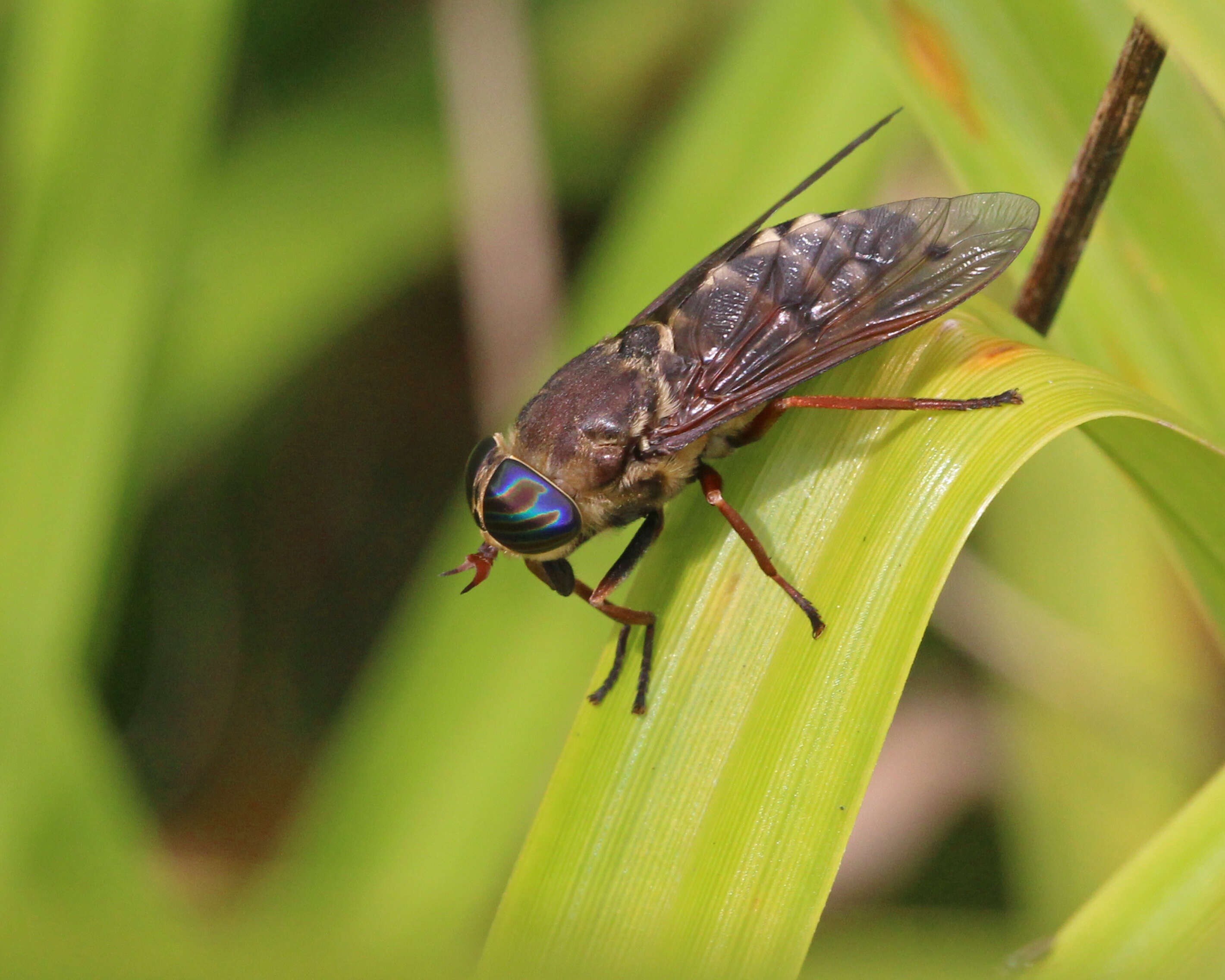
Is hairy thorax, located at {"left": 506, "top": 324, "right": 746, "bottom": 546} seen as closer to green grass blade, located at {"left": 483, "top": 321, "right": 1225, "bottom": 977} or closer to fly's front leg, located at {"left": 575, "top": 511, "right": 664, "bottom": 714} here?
fly's front leg, located at {"left": 575, "top": 511, "right": 664, "bottom": 714}

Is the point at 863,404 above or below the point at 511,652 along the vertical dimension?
above

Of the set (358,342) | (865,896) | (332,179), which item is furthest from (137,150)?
(865,896)

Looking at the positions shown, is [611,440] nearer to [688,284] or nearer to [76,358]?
[688,284]

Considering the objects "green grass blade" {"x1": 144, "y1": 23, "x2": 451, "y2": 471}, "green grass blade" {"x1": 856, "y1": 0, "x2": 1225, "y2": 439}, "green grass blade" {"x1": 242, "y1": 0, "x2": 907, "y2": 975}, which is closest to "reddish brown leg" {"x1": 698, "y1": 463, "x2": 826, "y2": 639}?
"green grass blade" {"x1": 856, "y1": 0, "x2": 1225, "y2": 439}

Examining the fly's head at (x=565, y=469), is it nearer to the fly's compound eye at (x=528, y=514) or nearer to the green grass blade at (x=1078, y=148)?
the fly's compound eye at (x=528, y=514)

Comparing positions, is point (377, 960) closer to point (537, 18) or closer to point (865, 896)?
point (865, 896)

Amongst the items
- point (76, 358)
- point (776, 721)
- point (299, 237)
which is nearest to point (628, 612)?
point (776, 721)
